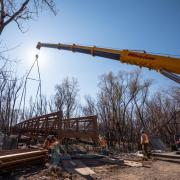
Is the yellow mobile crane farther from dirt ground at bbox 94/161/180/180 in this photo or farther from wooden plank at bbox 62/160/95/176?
wooden plank at bbox 62/160/95/176

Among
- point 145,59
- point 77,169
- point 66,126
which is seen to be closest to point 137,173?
point 77,169

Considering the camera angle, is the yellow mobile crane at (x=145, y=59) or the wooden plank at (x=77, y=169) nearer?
the wooden plank at (x=77, y=169)

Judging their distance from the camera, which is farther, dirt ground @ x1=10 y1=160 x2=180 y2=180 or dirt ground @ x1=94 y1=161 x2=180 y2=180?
dirt ground @ x1=94 y1=161 x2=180 y2=180

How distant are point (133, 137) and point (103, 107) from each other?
8157 millimetres

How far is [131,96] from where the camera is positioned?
135 feet

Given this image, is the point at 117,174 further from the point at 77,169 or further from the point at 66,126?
the point at 66,126

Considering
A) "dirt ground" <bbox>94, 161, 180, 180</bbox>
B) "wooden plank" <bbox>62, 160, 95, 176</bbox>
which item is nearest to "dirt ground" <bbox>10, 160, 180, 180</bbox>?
"dirt ground" <bbox>94, 161, 180, 180</bbox>

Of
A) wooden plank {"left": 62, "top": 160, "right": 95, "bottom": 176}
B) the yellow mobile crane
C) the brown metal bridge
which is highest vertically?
the yellow mobile crane

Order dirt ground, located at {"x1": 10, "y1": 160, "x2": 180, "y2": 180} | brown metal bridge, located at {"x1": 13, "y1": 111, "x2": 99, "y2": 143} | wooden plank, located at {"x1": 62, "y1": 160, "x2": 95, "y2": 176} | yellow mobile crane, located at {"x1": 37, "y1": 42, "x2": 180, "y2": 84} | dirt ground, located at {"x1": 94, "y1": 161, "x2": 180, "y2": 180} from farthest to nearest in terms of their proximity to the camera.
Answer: brown metal bridge, located at {"x1": 13, "y1": 111, "x2": 99, "y2": 143}
yellow mobile crane, located at {"x1": 37, "y1": 42, "x2": 180, "y2": 84}
wooden plank, located at {"x1": 62, "y1": 160, "x2": 95, "y2": 176}
dirt ground, located at {"x1": 94, "y1": 161, "x2": 180, "y2": 180}
dirt ground, located at {"x1": 10, "y1": 160, "x2": 180, "y2": 180}

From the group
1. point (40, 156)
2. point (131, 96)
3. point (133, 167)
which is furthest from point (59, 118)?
point (131, 96)

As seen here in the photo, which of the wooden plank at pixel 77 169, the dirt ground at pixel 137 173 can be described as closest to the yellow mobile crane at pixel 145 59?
the dirt ground at pixel 137 173

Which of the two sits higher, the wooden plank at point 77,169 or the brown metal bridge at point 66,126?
the brown metal bridge at point 66,126

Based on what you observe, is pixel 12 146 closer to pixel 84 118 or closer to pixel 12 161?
pixel 84 118

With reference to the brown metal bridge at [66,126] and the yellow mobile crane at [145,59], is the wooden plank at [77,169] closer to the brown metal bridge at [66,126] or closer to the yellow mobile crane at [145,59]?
the brown metal bridge at [66,126]
